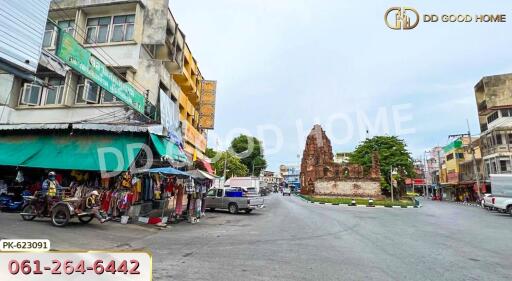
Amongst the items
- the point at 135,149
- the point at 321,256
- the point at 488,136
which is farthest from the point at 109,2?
the point at 488,136

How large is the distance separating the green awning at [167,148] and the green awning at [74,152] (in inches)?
25.2

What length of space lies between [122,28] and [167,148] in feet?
27.3

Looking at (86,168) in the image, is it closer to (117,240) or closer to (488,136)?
(117,240)

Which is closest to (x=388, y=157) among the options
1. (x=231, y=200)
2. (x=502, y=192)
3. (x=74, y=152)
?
(x=502, y=192)

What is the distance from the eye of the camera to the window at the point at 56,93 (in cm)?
1633

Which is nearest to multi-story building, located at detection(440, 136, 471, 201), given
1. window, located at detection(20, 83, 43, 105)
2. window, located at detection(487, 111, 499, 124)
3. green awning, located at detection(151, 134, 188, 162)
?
window, located at detection(487, 111, 499, 124)

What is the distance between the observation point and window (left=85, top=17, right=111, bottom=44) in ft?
56.8

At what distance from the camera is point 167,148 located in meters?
14.4

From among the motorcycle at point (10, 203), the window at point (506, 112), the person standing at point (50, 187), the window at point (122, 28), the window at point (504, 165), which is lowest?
the motorcycle at point (10, 203)

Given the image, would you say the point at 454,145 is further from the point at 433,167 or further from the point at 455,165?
the point at 433,167

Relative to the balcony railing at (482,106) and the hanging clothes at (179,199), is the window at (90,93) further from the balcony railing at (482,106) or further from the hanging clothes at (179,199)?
the balcony railing at (482,106)

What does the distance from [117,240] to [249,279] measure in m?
5.27

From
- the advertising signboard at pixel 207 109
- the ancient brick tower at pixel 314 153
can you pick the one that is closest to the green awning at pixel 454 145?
the ancient brick tower at pixel 314 153

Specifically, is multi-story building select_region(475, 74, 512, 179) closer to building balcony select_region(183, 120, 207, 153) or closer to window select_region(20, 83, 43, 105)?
building balcony select_region(183, 120, 207, 153)
